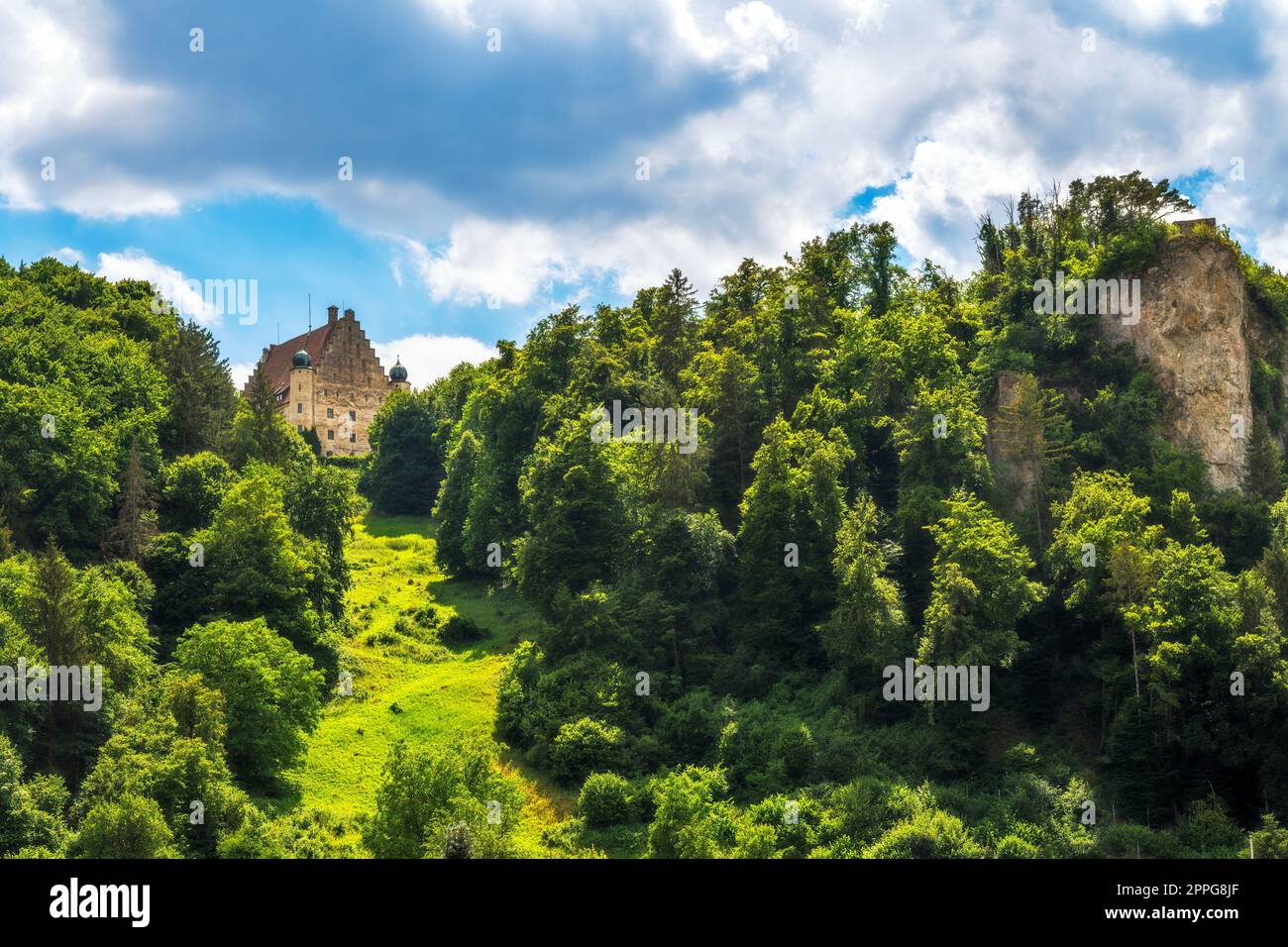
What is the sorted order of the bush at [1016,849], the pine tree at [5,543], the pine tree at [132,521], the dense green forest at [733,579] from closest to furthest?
the bush at [1016,849], the dense green forest at [733,579], the pine tree at [5,543], the pine tree at [132,521]

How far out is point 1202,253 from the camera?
62.6 meters

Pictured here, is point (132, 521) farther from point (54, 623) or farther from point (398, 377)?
point (398, 377)

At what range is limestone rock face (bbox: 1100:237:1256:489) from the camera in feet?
197

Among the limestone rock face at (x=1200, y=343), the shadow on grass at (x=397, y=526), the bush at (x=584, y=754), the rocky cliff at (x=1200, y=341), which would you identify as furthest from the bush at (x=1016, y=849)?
the shadow on grass at (x=397, y=526)

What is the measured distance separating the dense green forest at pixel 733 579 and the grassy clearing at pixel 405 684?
3.39 ft

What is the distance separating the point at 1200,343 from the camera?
202 feet

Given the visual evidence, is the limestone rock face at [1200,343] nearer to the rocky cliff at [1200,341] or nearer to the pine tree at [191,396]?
the rocky cliff at [1200,341]

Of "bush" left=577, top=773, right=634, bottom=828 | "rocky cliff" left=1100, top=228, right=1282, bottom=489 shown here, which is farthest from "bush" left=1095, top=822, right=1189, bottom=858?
"rocky cliff" left=1100, top=228, right=1282, bottom=489

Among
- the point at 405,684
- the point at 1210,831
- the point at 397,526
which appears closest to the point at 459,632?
the point at 405,684

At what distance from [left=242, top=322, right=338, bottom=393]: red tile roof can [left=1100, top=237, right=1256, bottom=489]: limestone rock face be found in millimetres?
72284

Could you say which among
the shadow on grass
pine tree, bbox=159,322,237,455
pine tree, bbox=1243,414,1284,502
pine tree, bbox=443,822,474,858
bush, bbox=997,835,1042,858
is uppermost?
pine tree, bbox=159,322,237,455

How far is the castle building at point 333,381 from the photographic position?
11212 centimetres

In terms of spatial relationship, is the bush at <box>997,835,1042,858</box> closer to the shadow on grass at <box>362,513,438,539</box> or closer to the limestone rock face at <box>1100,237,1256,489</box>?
the limestone rock face at <box>1100,237,1256,489</box>

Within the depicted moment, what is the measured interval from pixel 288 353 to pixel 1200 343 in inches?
3172
